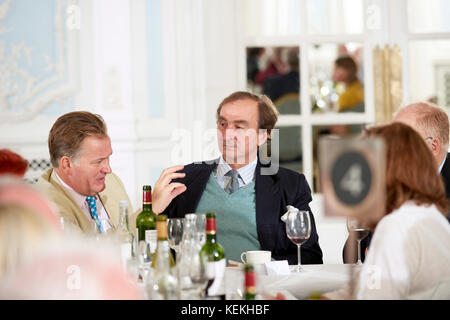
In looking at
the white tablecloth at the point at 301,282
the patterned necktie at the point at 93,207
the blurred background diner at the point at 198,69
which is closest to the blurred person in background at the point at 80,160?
the patterned necktie at the point at 93,207

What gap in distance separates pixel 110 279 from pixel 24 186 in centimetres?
26

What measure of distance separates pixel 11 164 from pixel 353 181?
3.43 ft

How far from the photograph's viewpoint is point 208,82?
4652 mm

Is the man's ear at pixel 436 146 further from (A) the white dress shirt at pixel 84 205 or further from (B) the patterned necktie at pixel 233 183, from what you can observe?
(A) the white dress shirt at pixel 84 205

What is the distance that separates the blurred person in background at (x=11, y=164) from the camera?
176 centimetres

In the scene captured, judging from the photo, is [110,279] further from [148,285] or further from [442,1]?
[442,1]

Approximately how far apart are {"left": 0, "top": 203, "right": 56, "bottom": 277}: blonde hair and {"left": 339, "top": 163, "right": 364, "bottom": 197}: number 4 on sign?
52 cm

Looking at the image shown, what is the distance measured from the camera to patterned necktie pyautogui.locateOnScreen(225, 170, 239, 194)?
111 inches

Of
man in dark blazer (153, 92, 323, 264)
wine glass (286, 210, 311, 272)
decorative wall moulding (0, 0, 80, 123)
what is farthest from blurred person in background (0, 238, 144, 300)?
decorative wall moulding (0, 0, 80, 123)

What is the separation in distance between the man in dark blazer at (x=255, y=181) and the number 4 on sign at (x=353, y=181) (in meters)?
1.46

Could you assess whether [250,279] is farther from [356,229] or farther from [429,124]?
[429,124]

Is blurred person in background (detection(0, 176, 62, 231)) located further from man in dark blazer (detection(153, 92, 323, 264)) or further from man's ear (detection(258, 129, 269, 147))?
man's ear (detection(258, 129, 269, 147))

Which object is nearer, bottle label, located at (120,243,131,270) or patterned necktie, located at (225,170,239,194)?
bottle label, located at (120,243,131,270)
